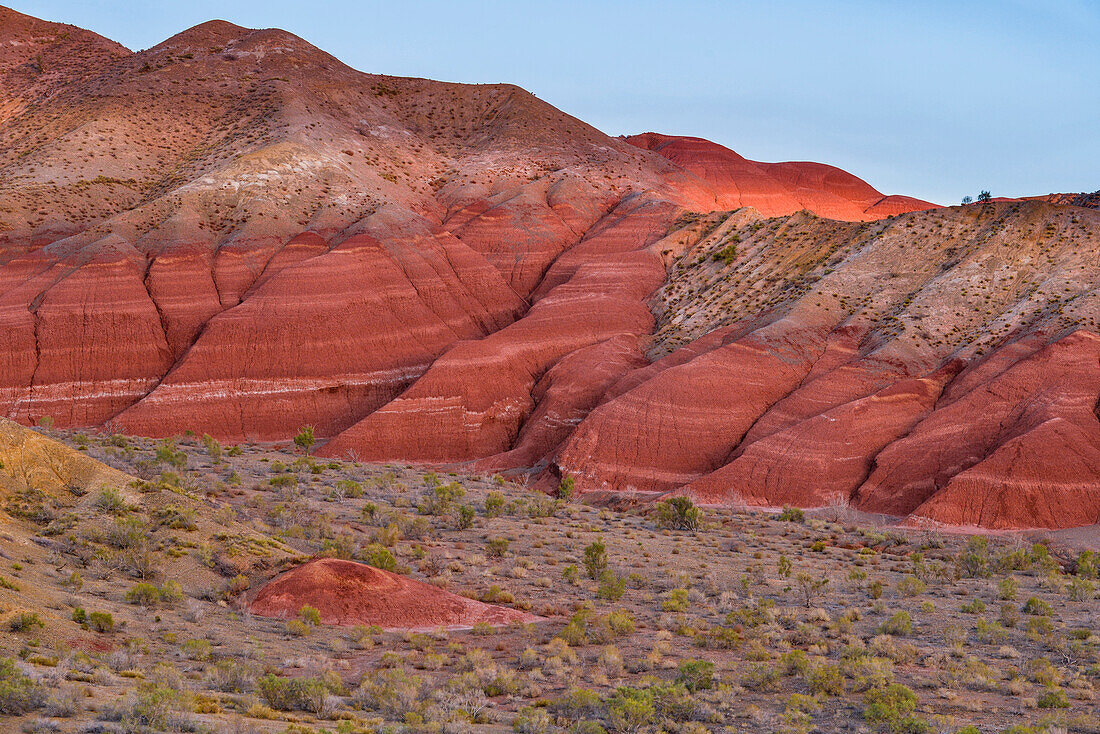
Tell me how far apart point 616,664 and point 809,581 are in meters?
9.85

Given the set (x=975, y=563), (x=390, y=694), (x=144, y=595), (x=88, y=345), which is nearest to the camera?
(x=390, y=694)

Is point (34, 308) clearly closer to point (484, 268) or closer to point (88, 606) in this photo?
point (484, 268)

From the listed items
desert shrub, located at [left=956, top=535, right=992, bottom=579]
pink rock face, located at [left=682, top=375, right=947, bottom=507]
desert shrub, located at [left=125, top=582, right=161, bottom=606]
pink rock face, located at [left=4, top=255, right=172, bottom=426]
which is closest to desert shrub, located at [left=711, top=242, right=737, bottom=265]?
pink rock face, located at [left=682, top=375, right=947, bottom=507]


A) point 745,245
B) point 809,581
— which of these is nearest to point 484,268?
point 745,245

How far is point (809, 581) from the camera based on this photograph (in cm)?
2603

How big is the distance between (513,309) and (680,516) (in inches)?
1411

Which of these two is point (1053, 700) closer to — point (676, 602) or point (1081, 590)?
point (676, 602)

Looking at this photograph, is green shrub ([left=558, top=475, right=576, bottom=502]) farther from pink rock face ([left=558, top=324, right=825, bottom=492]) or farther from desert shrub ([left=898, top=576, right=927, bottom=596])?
desert shrub ([left=898, top=576, right=927, bottom=596])

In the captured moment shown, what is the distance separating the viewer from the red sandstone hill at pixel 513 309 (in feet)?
155

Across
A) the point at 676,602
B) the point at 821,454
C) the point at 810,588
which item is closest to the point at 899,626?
the point at 810,588

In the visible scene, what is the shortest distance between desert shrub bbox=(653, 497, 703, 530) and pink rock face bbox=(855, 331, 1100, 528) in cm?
1077

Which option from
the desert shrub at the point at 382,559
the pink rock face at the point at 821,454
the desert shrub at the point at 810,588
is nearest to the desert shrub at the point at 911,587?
the desert shrub at the point at 810,588

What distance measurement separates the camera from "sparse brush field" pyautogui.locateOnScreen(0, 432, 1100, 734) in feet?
47.8

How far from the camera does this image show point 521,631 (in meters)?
21.2
